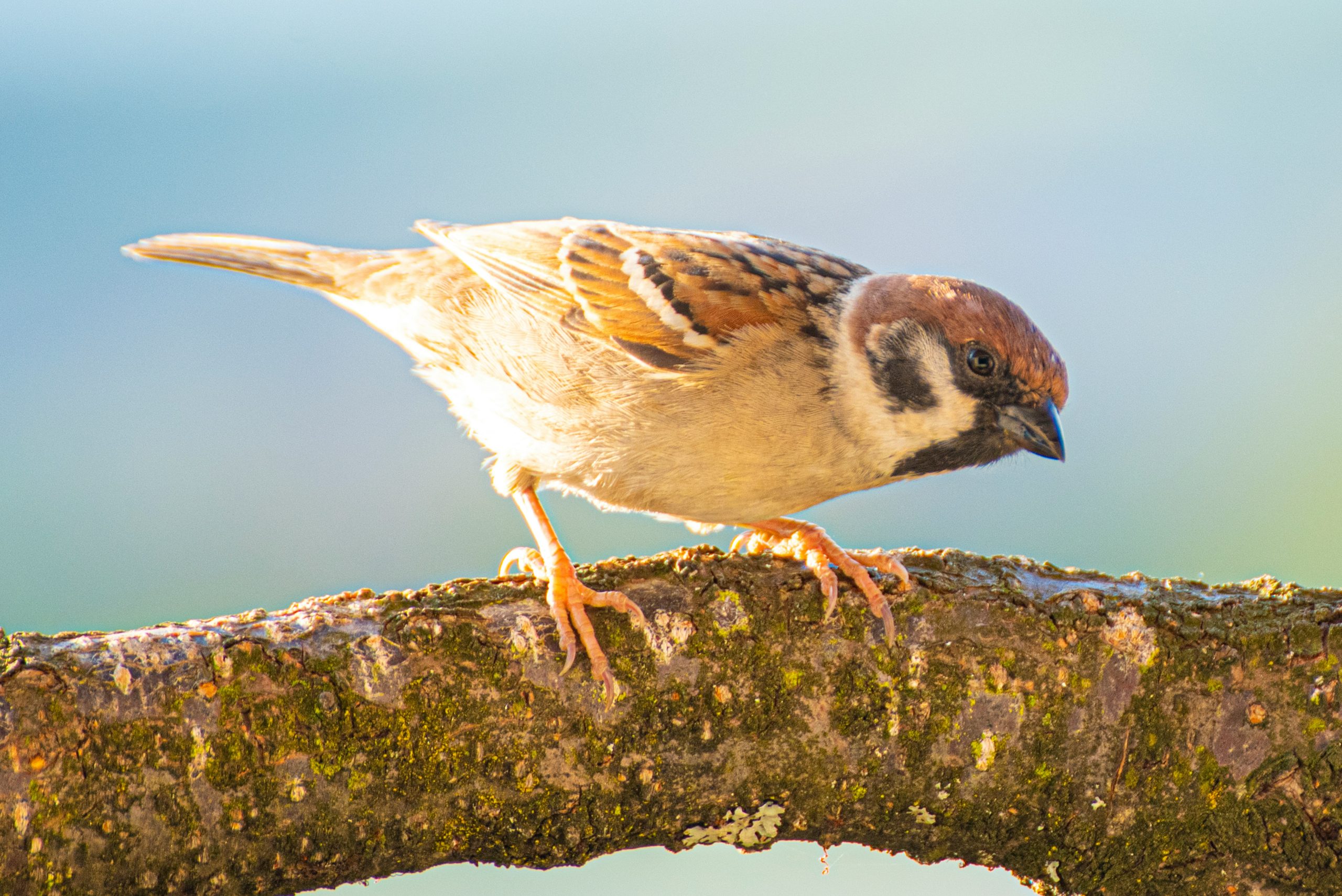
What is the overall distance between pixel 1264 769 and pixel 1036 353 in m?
1.05

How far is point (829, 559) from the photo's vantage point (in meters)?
2.66

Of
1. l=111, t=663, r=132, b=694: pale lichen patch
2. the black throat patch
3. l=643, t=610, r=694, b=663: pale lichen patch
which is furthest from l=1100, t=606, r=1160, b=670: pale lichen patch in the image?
l=111, t=663, r=132, b=694: pale lichen patch

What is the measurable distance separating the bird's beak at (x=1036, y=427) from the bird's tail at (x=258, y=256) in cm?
206

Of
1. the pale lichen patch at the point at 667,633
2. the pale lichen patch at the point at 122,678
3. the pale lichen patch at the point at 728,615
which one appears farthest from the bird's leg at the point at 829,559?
the pale lichen patch at the point at 122,678

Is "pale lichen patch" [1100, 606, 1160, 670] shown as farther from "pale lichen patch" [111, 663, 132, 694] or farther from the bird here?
"pale lichen patch" [111, 663, 132, 694]

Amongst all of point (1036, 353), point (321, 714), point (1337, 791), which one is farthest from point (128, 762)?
point (1337, 791)

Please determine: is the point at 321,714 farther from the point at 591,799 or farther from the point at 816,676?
the point at 816,676

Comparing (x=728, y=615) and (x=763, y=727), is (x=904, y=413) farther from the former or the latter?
(x=763, y=727)

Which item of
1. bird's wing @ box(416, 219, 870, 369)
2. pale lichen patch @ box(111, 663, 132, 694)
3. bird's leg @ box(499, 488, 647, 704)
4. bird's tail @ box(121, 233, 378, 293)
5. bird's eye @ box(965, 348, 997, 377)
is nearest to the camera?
pale lichen patch @ box(111, 663, 132, 694)

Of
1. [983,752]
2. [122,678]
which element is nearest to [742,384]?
[983,752]

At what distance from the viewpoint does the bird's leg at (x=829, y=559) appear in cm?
236

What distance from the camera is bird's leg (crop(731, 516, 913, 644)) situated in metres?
2.36

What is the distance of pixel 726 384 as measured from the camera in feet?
8.87

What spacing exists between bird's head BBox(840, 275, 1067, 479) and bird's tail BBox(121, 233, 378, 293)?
1.73 metres
